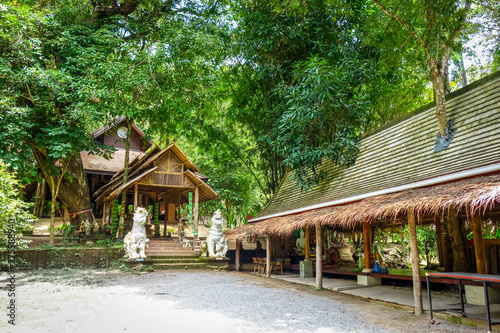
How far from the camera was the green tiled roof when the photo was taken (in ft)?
21.3

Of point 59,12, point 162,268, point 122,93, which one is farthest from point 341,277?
point 59,12

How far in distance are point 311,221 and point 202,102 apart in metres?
8.99

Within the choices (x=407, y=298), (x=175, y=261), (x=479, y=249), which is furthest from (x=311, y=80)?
(x=175, y=261)

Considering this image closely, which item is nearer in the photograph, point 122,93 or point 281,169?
point 122,93

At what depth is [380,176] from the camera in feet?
27.9

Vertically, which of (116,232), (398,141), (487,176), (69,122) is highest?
(69,122)

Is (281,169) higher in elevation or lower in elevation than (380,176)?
higher

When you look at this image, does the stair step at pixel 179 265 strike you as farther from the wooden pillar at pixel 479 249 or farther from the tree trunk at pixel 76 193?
the wooden pillar at pixel 479 249

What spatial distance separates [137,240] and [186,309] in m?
6.64

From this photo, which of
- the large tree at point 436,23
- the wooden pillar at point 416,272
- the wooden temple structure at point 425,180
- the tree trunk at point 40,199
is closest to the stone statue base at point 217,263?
the wooden temple structure at point 425,180

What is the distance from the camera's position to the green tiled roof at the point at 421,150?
6.48m

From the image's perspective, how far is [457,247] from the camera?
28.1ft

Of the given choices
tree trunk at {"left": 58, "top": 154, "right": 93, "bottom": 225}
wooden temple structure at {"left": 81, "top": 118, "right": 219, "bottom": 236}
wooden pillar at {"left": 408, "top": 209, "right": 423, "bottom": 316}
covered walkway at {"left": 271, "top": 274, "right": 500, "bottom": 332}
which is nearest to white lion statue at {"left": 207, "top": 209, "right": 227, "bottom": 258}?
wooden temple structure at {"left": 81, "top": 118, "right": 219, "bottom": 236}

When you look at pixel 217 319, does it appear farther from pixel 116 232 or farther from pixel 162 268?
pixel 116 232
